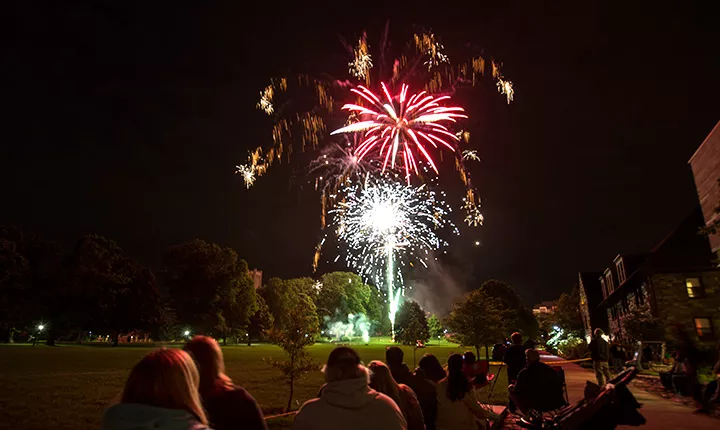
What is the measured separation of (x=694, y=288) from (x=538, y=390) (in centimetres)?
3165

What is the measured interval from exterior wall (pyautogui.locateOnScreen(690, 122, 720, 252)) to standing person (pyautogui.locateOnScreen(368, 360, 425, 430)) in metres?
23.5

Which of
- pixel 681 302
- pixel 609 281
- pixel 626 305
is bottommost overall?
pixel 681 302

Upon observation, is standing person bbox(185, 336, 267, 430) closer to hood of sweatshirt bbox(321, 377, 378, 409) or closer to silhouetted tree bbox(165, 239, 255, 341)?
hood of sweatshirt bbox(321, 377, 378, 409)

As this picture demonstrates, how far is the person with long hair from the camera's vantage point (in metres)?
5.08

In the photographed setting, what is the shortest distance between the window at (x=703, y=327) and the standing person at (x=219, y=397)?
35514 millimetres

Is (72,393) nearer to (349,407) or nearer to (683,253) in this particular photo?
(349,407)

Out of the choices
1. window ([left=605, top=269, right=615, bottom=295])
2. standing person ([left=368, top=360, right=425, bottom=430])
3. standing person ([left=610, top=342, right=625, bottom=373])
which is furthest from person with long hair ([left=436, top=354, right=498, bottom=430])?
window ([left=605, top=269, right=615, bottom=295])

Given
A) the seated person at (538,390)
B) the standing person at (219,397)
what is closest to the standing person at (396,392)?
the standing person at (219,397)

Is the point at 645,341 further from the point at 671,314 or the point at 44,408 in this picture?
the point at 44,408

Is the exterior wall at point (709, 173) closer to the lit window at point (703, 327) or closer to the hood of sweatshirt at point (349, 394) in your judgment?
the lit window at point (703, 327)

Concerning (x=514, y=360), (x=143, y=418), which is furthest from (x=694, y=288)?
(x=143, y=418)

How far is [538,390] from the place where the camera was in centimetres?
647

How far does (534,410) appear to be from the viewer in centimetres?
654

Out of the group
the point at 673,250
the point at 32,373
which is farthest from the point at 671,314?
the point at 32,373
